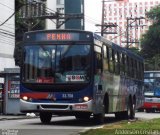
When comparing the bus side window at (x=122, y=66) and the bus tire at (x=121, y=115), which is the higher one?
the bus side window at (x=122, y=66)

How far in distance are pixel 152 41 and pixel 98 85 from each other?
Result: 2579 inches

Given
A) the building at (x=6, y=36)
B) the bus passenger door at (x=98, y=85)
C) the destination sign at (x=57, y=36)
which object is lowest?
the bus passenger door at (x=98, y=85)

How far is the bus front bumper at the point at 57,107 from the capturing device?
1906 cm

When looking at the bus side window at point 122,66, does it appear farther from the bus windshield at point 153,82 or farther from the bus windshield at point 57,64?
the bus windshield at point 153,82

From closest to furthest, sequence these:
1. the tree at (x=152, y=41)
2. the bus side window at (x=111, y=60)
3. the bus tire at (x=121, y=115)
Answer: the bus side window at (x=111, y=60), the bus tire at (x=121, y=115), the tree at (x=152, y=41)

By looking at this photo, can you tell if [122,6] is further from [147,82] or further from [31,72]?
[31,72]

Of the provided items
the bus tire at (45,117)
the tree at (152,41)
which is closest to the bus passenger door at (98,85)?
the bus tire at (45,117)

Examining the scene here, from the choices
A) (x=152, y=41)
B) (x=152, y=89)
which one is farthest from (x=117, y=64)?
(x=152, y=41)

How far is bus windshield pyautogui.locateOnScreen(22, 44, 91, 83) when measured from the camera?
19.0 meters

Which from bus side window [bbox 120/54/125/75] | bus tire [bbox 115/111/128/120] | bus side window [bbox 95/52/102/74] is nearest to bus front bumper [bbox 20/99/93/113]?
bus side window [bbox 95/52/102/74]

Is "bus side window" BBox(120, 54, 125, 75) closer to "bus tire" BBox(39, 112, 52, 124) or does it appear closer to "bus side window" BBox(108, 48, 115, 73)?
"bus side window" BBox(108, 48, 115, 73)

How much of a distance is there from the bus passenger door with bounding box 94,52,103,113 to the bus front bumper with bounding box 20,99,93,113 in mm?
503

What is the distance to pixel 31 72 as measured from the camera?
1934cm

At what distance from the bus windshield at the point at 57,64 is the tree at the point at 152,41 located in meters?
63.5
